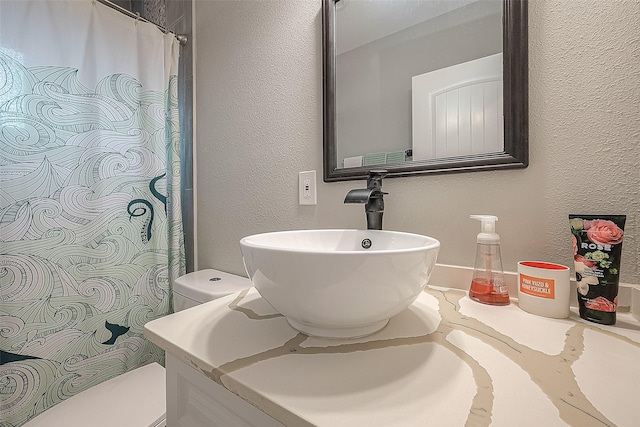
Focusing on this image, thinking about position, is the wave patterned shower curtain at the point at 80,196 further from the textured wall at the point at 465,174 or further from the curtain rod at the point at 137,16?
the textured wall at the point at 465,174

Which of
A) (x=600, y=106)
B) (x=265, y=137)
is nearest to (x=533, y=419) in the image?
(x=600, y=106)

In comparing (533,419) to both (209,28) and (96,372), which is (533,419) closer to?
(96,372)

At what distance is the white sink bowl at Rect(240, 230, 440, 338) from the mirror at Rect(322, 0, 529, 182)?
16.8 inches

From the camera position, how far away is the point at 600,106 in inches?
22.2

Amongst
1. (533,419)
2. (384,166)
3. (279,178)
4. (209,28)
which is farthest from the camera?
(209,28)

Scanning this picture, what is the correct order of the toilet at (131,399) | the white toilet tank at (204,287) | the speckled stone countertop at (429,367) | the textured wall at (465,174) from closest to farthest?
the speckled stone countertop at (429,367)
the textured wall at (465,174)
the toilet at (131,399)
the white toilet tank at (204,287)

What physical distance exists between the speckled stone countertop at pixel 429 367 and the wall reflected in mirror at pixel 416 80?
436mm

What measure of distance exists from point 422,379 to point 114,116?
4.78ft

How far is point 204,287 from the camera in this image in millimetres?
1113

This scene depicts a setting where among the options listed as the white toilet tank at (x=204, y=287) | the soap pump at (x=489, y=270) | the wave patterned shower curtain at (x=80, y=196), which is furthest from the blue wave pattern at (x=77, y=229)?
the soap pump at (x=489, y=270)

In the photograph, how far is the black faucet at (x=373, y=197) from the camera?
2.28 ft

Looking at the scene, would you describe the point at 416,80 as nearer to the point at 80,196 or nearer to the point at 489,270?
the point at 489,270

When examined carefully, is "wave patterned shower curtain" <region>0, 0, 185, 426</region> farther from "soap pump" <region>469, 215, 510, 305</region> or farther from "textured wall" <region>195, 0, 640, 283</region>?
"soap pump" <region>469, 215, 510, 305</region>

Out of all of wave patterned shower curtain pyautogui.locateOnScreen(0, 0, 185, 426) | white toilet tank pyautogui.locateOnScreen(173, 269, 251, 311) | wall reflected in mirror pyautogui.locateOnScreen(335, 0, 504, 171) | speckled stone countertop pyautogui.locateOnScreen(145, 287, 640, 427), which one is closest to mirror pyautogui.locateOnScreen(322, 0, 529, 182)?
wall reflected in mirror pyautogui.locateOnScreen(335, 0, 504, 171)
